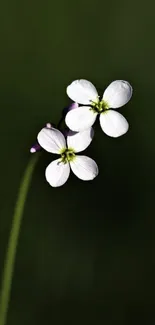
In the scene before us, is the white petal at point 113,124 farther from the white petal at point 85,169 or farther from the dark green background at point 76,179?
the dark green background at point 76,179

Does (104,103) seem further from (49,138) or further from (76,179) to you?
(76,179)

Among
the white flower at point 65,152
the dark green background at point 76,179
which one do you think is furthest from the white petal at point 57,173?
the dark green background at point 76,179

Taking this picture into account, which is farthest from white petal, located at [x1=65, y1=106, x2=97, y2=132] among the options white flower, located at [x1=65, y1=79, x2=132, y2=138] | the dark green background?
the dark green background
